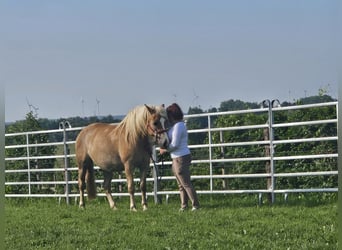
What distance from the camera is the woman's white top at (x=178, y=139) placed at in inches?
278

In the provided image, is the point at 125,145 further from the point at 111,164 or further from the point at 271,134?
the point at 271,134

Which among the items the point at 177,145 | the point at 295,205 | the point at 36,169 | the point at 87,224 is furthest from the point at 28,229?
the point at 36,169

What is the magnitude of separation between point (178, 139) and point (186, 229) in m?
1.82

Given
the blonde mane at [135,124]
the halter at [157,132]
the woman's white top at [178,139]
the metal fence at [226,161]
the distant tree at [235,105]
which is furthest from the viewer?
the distant tree at [235,105]

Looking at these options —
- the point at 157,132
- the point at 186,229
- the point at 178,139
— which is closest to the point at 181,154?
the point at 178,139

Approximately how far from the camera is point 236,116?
9.45 metres

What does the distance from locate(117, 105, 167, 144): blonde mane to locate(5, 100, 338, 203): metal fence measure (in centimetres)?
132

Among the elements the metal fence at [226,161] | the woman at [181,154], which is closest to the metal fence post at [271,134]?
the metal fence at [226,161]

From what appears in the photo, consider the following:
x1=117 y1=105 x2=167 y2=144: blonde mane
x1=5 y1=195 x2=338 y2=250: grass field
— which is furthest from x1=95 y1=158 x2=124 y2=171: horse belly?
x1=5 y1=195 x2=338 y2=250: grass field

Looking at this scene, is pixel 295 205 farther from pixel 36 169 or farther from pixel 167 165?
pixel 36 169

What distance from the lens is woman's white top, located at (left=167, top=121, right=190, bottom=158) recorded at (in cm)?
706

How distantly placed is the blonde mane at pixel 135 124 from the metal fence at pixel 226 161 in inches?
51.9

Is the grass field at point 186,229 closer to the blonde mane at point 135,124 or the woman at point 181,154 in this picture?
the woman at point 181,154

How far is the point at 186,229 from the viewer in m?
5.46
